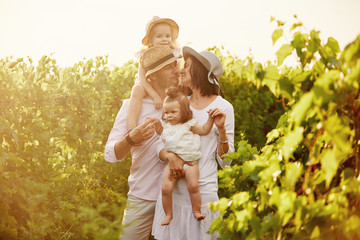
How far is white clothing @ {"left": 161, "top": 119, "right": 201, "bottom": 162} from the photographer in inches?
133

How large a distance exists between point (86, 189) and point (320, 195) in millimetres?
4448

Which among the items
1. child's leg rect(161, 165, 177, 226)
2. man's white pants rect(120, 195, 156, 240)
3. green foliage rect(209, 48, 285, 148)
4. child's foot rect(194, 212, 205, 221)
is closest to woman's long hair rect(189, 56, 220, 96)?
child's leg rect(161, 165, 177, 226)

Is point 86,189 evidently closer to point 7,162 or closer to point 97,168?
point 97,168

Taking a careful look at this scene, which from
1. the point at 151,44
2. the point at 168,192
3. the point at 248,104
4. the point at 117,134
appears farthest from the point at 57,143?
the point at 248,104

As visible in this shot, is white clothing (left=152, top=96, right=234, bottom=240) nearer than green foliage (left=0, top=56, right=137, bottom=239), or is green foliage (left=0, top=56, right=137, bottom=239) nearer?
white clothing (left=152, top=96, right=234, bottom=240)

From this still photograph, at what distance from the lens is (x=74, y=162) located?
5539 mm

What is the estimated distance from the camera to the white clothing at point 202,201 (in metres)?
3.36

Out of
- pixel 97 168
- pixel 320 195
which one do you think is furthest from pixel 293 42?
pixel 97 168

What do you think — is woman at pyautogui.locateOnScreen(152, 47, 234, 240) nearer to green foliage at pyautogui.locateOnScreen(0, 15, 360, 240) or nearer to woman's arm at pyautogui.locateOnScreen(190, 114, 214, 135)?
woman's arm at pyautogui.locateOnScreen(190, 114, 214, 135)

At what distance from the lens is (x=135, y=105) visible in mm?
3982

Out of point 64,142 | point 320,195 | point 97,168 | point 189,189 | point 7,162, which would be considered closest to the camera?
point 320,195

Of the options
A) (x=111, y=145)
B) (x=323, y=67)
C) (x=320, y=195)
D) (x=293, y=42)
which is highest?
(x=293, y=42)

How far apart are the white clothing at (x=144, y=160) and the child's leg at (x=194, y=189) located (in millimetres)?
546

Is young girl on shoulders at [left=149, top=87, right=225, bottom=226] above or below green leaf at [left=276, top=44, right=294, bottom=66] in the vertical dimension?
below
